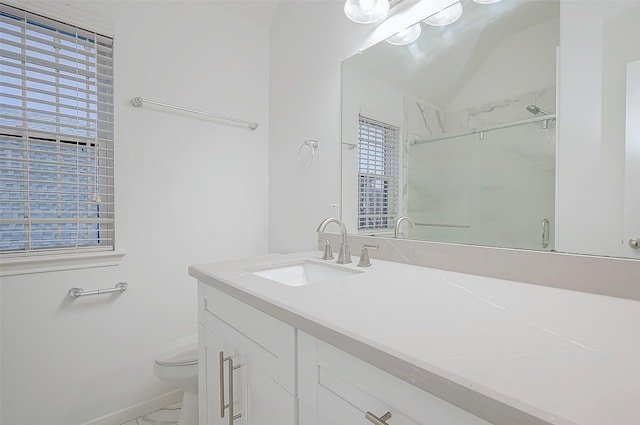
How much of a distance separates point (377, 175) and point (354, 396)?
3.52 ft

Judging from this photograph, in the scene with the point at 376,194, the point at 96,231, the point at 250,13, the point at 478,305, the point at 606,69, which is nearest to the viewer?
the point at 478,305

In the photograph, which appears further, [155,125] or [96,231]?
[155,125]

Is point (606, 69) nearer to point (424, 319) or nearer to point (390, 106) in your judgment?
point (390, 106)

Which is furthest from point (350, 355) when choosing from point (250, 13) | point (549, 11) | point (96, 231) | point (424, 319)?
point (250, 13)

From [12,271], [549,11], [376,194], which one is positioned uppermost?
[549,11]

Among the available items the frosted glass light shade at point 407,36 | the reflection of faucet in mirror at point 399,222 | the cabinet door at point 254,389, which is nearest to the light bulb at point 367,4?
the frosted glass light shade at point 407,36

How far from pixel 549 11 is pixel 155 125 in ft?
6.03

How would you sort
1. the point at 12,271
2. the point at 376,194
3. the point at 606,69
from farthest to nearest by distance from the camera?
the point at 376,194, the point at 12,271, the point at 606,69

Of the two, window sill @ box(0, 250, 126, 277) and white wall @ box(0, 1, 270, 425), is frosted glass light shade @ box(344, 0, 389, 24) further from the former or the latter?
window sill @ box(0, 250, 126, 277)

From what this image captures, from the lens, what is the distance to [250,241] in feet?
7.02

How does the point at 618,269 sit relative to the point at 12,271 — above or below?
above

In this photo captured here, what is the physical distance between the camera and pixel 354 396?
1.94ft

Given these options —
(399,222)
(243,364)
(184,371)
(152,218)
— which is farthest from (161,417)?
(399,222)

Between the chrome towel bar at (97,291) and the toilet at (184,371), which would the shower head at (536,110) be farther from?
the chrome towel bar at (97,291)
